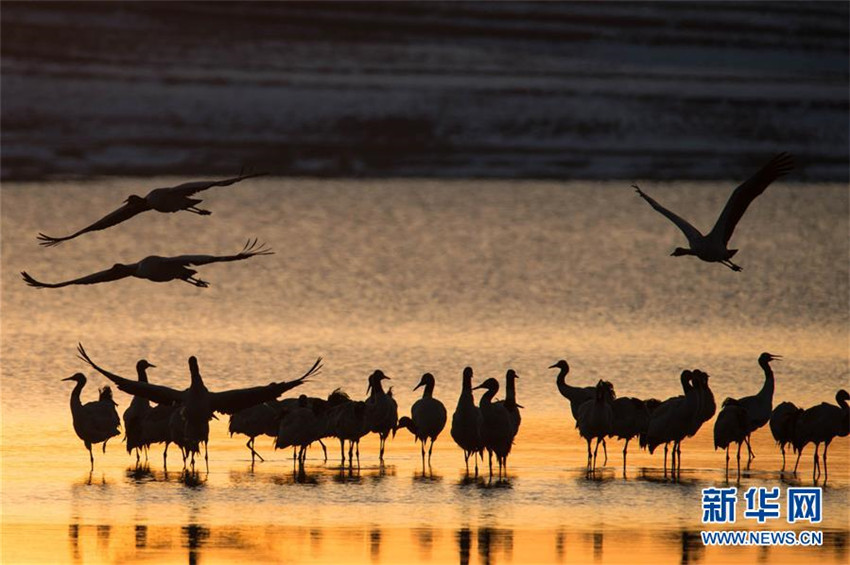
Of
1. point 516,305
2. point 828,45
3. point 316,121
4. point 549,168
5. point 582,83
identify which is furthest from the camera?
point 828,45

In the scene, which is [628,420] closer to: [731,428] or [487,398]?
[731,428]

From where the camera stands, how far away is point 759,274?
3456 centimetres

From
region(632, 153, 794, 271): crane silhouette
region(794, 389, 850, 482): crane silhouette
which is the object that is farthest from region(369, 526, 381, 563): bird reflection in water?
region(794, 389, 850, 482): crane silhouette

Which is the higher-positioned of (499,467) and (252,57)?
(252,57)

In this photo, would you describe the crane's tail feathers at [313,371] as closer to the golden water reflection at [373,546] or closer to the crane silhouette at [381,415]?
the crane silhouette at [381,415]

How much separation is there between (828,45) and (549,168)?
21.6m

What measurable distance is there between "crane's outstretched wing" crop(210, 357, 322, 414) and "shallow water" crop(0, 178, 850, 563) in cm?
69

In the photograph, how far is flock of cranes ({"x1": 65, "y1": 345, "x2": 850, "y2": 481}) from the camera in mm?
18500

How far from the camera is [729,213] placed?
1827 centimetres

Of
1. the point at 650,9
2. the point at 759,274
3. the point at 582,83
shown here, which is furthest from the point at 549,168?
the point at 650,9

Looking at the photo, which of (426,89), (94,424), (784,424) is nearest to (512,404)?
(784,424)

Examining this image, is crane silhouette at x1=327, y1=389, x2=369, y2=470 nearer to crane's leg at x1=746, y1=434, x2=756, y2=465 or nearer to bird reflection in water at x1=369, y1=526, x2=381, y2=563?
bird reflection in water at x1=369, y1=526, x2=381, y2=563

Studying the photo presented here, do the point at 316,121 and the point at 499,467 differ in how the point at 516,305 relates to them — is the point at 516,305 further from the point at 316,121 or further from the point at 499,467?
the point at 316,121

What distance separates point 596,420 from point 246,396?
138 inches
